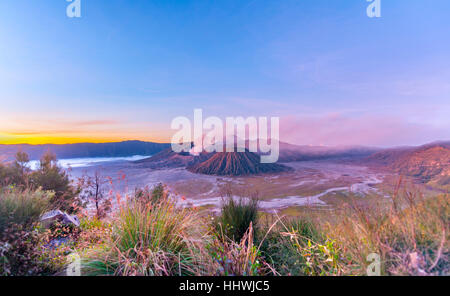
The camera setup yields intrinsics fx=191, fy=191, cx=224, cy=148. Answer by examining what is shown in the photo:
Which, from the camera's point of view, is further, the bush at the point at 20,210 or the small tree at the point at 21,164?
the small tree at the point at 21,164

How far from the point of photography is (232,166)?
21.0ft

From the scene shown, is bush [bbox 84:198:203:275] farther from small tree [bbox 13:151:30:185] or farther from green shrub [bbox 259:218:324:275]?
small tree [bbox 13:151:30:185]

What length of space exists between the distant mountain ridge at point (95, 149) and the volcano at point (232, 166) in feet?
4.83

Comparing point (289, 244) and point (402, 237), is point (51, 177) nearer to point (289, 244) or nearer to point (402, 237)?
point (289, 244)

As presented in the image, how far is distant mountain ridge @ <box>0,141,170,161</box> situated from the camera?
518cm

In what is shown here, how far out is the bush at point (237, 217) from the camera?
9.30 feet

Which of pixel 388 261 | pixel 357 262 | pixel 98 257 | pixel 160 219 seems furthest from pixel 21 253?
pixel 388 261

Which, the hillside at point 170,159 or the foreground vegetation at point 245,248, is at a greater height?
the hillside at point 170,159

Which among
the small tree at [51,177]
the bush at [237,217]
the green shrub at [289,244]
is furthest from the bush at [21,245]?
the small tree at [51,177]

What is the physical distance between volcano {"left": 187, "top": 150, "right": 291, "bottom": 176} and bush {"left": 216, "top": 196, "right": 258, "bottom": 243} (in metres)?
2.99

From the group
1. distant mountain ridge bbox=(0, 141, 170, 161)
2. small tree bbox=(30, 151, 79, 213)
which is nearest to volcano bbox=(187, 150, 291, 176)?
distant mountain ridge bbox=(0, 141, 170, 161)

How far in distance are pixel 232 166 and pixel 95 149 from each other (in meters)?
4.13

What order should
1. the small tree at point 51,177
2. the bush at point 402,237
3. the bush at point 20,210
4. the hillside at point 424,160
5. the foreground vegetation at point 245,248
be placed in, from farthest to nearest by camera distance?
the small tree at point 51,177
the hillside at point 424,160
the bush at point 20,210
the foreground vegetation at point 245,248
the bush at point 402,237

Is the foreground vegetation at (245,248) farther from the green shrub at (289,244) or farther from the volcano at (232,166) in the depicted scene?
the volcano at (232,166)
